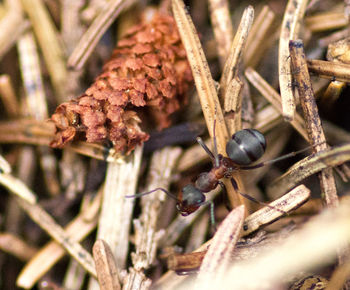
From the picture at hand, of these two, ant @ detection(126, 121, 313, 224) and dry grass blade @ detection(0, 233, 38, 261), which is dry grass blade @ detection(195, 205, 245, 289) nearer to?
ant @ detection(126, 121, 313, 224)

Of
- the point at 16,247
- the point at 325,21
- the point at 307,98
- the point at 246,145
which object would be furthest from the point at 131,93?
the point at 325,21

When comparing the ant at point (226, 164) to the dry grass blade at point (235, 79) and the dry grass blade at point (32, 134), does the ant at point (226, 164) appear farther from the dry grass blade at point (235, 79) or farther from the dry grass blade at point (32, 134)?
the dry grass blade at point (32, 134)

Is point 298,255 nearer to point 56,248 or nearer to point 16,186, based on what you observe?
point 56,248

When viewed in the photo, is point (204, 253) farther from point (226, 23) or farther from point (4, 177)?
point (226, 23)

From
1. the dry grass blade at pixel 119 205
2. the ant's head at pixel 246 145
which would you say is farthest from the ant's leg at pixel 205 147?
the dry grass blade at pixel 119 205

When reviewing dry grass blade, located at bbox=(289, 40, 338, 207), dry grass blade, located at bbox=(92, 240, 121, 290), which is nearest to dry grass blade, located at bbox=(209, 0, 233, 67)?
dry grass blade, located at bbox=(289, 40, 338, 207)
